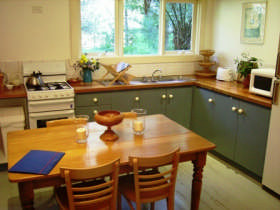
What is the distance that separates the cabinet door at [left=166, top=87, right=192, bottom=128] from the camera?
4.27 metres

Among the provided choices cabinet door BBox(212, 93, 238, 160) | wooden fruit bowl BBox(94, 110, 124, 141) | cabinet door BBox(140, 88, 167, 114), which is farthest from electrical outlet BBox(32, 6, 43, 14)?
cabinet door BBox(212, 93, 238, 160)

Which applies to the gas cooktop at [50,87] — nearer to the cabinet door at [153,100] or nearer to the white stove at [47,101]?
the white stove at [47,101]

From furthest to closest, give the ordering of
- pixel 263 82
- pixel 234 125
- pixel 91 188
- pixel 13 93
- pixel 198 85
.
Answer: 1. pixel 198 85
2. pixel 234 125
3. pixel 13 93
4. pixel 263 82
5. pixel 91 188

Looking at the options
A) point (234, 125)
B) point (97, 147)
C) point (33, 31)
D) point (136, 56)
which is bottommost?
point (234, 125)

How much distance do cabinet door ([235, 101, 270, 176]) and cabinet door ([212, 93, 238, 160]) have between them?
0.09 meters

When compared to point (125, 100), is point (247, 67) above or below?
above

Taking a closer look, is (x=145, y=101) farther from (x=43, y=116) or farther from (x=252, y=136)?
(x=252, y=136)

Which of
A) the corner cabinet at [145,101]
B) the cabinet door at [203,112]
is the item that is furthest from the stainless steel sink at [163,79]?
the cabinet door at [203,112]

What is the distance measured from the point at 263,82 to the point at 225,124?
0.73m

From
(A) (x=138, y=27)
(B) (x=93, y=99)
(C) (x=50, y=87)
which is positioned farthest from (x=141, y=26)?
(C) (x=50, y=87)

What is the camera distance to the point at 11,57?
12.7 ft

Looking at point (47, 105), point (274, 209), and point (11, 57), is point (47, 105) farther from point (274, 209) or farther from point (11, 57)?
point (274, 209)

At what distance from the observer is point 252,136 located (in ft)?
11.0

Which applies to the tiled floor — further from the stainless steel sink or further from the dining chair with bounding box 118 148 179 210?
the stainless steel sink
